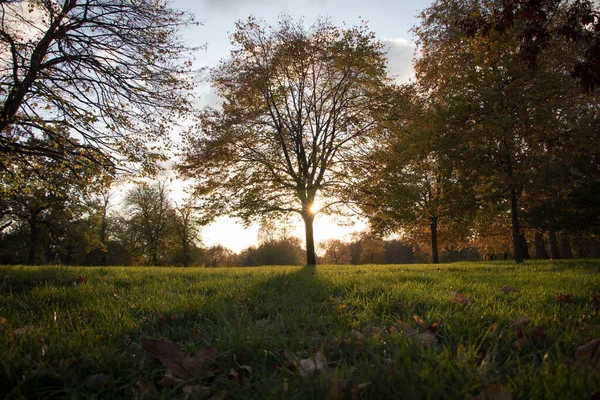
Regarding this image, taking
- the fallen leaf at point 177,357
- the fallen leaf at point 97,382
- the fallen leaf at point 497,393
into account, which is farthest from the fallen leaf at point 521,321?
the fallen leaf at point 97,382

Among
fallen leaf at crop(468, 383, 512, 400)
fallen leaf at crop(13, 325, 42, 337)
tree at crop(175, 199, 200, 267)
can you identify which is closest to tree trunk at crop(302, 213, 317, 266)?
fallen leaf at crop(13, 325, 42, 337)

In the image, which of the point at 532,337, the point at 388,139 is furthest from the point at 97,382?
A: the point at 388,139

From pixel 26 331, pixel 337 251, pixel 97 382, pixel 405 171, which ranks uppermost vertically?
pixel 405 171

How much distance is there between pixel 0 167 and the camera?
9.77 m

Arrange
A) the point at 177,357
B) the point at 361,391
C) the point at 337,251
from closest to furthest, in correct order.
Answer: the point at 361,391, the point at 177,357, the point at 337,251

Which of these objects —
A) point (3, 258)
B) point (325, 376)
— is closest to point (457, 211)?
point (325, 376)

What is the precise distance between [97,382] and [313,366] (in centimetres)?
116

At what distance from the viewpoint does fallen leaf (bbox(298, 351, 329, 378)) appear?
5.24ft

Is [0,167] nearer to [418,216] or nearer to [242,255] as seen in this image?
[418,216]

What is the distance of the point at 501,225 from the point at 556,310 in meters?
26.6

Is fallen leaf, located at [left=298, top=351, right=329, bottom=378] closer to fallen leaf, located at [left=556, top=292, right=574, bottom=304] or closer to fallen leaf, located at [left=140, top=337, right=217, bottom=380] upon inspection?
fallen leaf, located at [left=140, top=337, right=217, bottom=380]

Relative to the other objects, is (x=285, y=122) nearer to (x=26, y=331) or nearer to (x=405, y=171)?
(x=405, y=171)

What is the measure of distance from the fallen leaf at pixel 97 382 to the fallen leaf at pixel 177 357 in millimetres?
223

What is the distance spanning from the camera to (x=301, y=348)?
2074 millimetres
